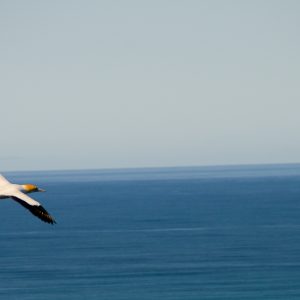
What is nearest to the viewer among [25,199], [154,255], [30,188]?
[25,199]

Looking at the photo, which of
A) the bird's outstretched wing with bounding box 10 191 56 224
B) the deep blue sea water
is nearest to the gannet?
the bird's outstretched wing with bounding box 10 191 56 224

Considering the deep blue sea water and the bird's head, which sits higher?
the bird's head

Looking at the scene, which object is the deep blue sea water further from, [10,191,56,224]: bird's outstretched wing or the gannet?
[10,191,56,224]: bird's outstretched wing

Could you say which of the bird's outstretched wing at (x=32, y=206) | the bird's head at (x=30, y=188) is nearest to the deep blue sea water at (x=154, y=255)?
the bird's head at (x=30, y=188)

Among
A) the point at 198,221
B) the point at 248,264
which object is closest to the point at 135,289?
the point at 248,264

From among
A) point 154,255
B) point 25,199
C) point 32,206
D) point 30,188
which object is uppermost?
point 30,188

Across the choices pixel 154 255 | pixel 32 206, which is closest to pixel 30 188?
pixel 32 206

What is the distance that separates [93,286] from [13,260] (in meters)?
16.0

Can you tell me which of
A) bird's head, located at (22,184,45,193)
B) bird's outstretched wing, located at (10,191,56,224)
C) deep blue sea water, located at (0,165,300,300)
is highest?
bird's head, located at (22,184,45,193)

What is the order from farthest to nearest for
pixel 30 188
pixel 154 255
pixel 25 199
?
pixel 154 255 < pixel 30 188 < pixel 25 199

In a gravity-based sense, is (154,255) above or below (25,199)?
below

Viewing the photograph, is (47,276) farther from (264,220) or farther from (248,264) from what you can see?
(264,220)

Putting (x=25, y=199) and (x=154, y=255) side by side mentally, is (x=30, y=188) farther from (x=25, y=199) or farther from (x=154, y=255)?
(x=154, y=255)

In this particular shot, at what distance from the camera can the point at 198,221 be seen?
125 metres
